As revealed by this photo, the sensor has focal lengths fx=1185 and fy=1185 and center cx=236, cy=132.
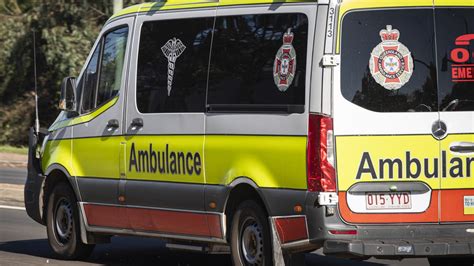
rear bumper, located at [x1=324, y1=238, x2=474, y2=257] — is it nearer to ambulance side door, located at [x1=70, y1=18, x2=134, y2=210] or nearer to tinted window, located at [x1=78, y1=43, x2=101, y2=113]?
ambulance side door, located at [x1=70, y1=18, x2=134, y2=210]

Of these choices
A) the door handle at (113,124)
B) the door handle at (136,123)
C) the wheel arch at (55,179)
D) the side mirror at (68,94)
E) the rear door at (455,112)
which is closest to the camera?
the rear door at (455,112)

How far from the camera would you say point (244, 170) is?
9.16m

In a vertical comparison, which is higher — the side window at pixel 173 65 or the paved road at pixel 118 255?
the side window at pixel 173 65

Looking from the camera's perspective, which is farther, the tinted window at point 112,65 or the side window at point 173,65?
the tinted window at point 112,65

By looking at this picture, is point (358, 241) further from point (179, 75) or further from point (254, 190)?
point (179, 75)

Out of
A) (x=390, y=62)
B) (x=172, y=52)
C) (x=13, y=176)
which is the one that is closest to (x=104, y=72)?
(x=172, y=52)

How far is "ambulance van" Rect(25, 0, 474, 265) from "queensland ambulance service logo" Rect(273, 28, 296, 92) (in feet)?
0.04

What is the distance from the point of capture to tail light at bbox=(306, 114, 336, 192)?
8477 millimetres

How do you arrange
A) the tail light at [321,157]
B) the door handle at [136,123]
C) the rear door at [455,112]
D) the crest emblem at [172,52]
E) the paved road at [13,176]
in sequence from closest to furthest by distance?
the tail light at [321,157], the rear door at [455,112], the crest emblem at [172,52], the door handle at [136,123], the paved road at [13,176]

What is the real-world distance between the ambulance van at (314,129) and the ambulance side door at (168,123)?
0.02 m

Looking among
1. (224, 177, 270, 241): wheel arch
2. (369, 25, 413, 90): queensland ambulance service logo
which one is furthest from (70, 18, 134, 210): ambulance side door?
(369, 25, 413, 90): queensland ambulance service logo

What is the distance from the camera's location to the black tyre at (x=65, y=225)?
11438 mm

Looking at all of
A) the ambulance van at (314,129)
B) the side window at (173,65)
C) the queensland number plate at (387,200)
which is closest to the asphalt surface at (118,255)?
the ambulance van at (314,129)

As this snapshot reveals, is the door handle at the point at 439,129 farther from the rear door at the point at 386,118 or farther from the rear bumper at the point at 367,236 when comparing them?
the rear bumper at the point at 367,236
